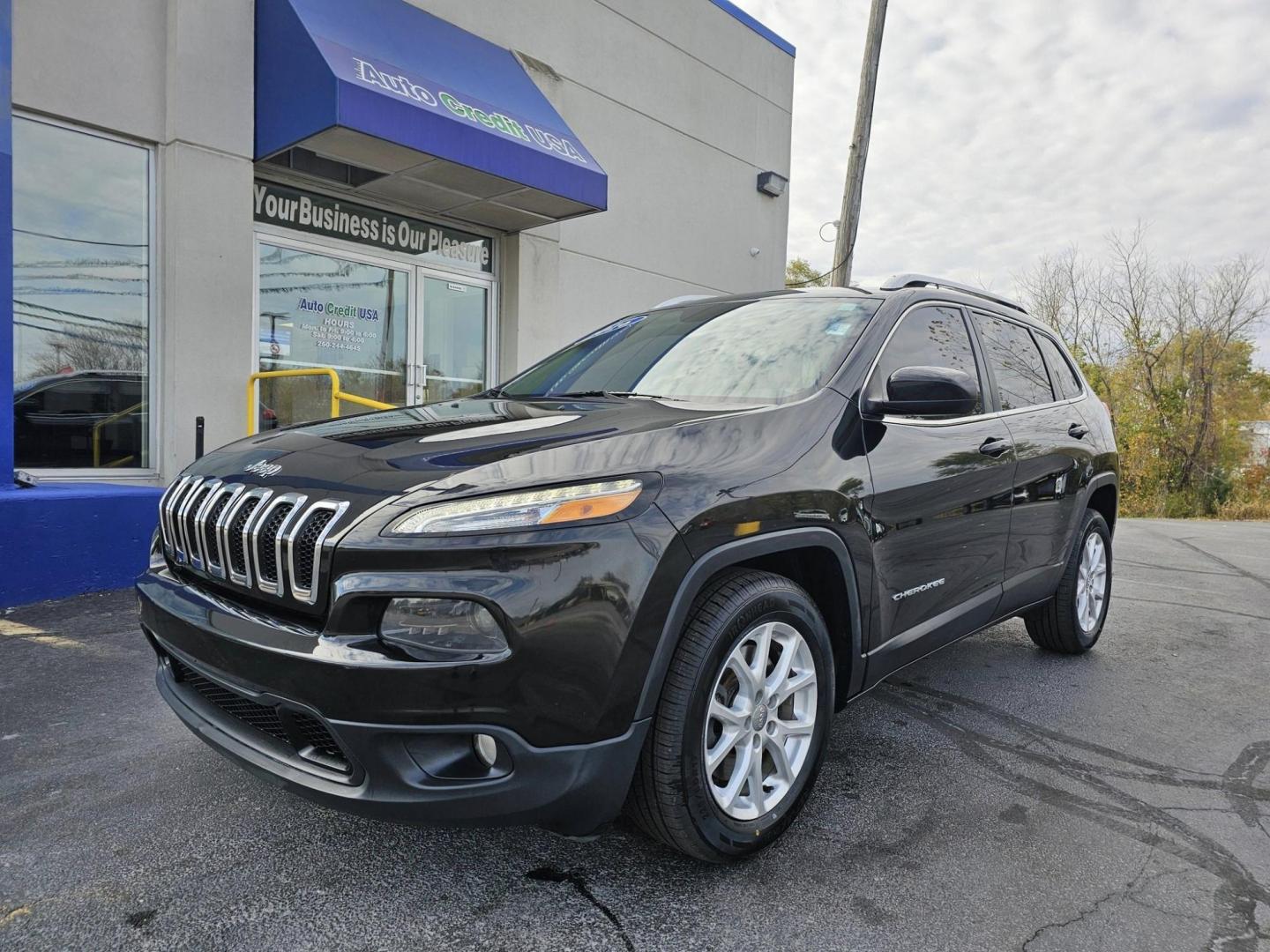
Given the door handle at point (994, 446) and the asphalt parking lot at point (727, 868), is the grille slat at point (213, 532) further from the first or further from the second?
the door handle at point (994, 446)

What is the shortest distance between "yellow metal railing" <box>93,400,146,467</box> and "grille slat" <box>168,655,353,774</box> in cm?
543

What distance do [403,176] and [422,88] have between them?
2.91 ft

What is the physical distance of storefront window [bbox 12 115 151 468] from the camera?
6.51 meters

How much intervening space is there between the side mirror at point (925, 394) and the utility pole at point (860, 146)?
879 centimetres

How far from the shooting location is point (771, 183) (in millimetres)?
13469

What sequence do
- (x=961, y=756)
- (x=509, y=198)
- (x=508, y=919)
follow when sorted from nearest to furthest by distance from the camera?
(x=508, y=919) → (x=961, y=756) → (x=509, y=198)

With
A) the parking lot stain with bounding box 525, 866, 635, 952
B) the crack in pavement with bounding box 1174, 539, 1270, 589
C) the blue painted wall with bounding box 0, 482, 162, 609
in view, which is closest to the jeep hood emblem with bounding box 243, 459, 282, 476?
the parking lot stain with bounding box 525, 866, 635, 952

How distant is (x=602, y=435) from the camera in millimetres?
2314

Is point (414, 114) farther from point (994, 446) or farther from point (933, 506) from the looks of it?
point (933, 506)

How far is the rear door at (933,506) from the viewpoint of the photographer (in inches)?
113

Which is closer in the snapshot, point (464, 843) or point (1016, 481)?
point (464, 843)

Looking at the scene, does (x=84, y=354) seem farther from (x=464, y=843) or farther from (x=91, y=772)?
(x=464, y=843)

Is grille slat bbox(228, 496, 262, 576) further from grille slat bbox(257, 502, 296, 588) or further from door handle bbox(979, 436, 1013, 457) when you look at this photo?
door handle bbox(979, 436, 1013, 457)

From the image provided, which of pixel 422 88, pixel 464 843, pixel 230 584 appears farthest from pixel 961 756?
pixel 422 88
